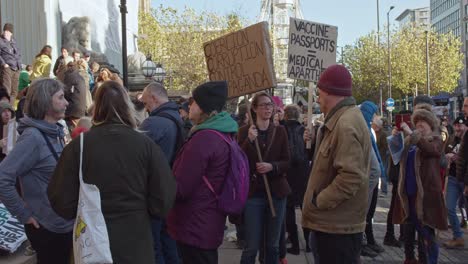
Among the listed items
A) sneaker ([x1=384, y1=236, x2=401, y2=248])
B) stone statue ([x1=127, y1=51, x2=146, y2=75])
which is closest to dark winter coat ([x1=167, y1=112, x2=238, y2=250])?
sneaker ([x1=384, y1=236, x2=401, y2=248])

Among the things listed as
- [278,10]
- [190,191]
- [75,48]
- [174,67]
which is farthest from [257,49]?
[278,10]

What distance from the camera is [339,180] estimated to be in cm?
392

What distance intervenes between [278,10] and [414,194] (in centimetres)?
10790

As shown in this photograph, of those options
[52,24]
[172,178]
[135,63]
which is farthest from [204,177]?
[135,63]

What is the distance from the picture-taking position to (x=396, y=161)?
7.05 meters

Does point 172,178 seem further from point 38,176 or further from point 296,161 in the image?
point 296,161

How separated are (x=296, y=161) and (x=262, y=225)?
1.98 metres

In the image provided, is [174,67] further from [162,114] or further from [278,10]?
[278,10]

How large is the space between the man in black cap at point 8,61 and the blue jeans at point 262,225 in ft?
27.5

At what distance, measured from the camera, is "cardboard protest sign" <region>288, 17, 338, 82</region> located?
7.52m

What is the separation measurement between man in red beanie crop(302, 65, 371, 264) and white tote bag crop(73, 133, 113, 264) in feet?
4.87

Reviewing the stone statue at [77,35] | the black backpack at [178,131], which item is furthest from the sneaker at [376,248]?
the stone statue at [77,35]

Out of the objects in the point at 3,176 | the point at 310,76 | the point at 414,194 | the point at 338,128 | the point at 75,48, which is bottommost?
the point at 414,194

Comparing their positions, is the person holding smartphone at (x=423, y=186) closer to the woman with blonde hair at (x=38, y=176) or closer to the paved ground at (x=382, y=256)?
the paved ground at (x=382, y=256)
